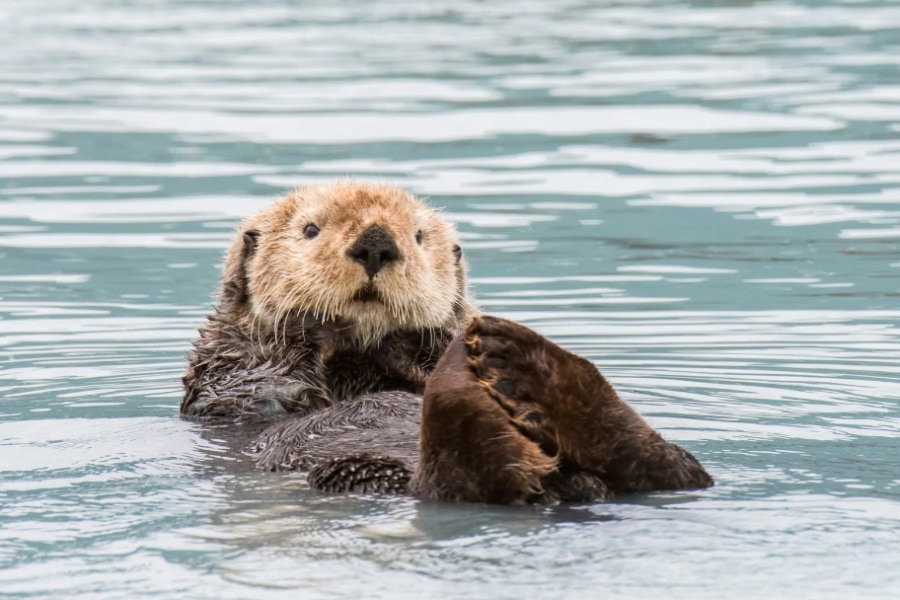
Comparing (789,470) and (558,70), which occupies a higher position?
(558,70)

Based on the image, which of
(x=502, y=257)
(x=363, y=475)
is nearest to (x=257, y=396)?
(x=363, y=475)

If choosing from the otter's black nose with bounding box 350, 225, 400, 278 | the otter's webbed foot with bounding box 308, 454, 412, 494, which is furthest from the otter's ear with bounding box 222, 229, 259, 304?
the otter's webbed foot with bounding box 308, 454, 412, 494

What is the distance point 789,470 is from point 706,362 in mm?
2139

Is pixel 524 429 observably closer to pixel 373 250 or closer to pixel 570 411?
pixel 570 411

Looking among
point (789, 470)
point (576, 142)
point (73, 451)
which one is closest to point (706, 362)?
point (789, 470)

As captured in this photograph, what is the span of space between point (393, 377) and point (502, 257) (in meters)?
3.86

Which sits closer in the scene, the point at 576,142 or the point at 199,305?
the point at 199,305

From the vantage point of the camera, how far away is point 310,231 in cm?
514

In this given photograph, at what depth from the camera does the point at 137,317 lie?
7.55m

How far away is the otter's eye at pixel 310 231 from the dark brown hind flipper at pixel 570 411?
4.52 feet

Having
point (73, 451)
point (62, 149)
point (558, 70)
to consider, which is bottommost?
point (73, 451)

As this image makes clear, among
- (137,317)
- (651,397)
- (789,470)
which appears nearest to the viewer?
(789,470)

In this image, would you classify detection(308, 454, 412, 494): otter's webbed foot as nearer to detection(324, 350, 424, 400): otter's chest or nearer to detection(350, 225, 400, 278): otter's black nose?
detection(350, 225, 400, 278): otter's black nose

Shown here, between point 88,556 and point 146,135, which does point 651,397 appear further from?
point 146,135
